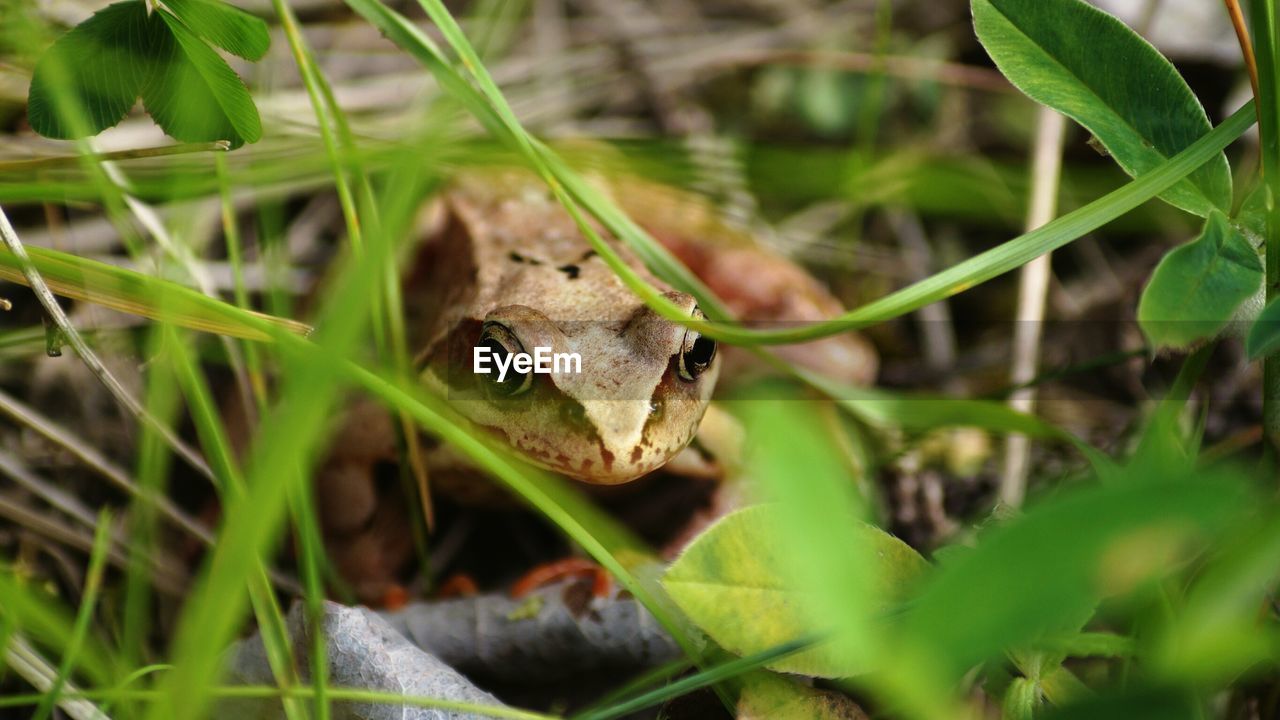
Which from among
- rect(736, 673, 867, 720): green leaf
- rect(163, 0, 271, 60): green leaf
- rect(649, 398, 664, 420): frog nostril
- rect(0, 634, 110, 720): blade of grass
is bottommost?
rect(0, 634, 110, 720): blade of grass

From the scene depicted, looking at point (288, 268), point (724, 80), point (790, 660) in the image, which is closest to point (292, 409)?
point (790, 660)

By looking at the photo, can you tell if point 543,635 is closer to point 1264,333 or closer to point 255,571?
point 255,571

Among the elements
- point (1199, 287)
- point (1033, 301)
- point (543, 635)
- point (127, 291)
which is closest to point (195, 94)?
point (127, 291)

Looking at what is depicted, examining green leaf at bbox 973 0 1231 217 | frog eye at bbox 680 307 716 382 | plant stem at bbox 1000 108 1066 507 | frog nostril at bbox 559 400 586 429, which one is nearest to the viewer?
green leaf at bbox 973 0 1231 217

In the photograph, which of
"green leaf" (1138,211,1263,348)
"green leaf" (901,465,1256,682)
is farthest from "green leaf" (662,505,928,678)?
"green leaf" (1138,211,1263,348)

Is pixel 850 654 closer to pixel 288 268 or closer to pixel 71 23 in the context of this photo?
pixel 288 268

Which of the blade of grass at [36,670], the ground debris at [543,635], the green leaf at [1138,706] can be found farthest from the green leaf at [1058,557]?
the blade of grass at [36,670]

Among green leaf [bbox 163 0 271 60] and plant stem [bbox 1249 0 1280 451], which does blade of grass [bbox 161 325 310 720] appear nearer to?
green leaf [bbox 163 0 271 60]
